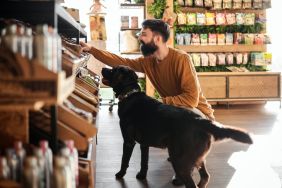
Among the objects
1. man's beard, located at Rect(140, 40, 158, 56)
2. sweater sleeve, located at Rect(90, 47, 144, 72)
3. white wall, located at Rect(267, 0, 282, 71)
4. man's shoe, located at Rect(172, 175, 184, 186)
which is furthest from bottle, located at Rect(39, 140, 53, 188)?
white wall, located at Rect(267, 0, 282, 71)

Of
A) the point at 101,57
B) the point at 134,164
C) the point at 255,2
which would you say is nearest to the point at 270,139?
the point at 134,164

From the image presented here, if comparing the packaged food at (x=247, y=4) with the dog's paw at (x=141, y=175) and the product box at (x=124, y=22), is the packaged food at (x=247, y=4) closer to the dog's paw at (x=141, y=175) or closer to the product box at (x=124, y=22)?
the product box at (x=124, y=22)

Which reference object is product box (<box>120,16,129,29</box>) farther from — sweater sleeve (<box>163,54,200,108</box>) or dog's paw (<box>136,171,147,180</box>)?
dog's paw (<box>136,171,147,180</box>)

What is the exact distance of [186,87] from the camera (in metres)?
3.32

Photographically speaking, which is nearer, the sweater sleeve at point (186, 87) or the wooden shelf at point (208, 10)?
the sweater sleeve at point (186, 87)

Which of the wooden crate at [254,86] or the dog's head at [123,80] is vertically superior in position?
the dog's head at [123,80]

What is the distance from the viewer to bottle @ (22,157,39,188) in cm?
143

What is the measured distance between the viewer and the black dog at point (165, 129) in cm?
258

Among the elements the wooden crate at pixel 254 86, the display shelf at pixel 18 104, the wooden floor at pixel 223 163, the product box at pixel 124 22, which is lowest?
the wooden floor at pixel 223 163

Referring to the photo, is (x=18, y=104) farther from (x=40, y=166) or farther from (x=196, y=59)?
(x=196, y=59)

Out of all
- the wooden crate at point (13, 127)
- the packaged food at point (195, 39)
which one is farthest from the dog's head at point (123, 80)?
the packaged food at point (195, 39)

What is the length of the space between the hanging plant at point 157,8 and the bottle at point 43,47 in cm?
612

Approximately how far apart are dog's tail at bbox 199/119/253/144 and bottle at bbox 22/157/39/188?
4.03 feet

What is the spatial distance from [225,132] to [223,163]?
1.58 meters
